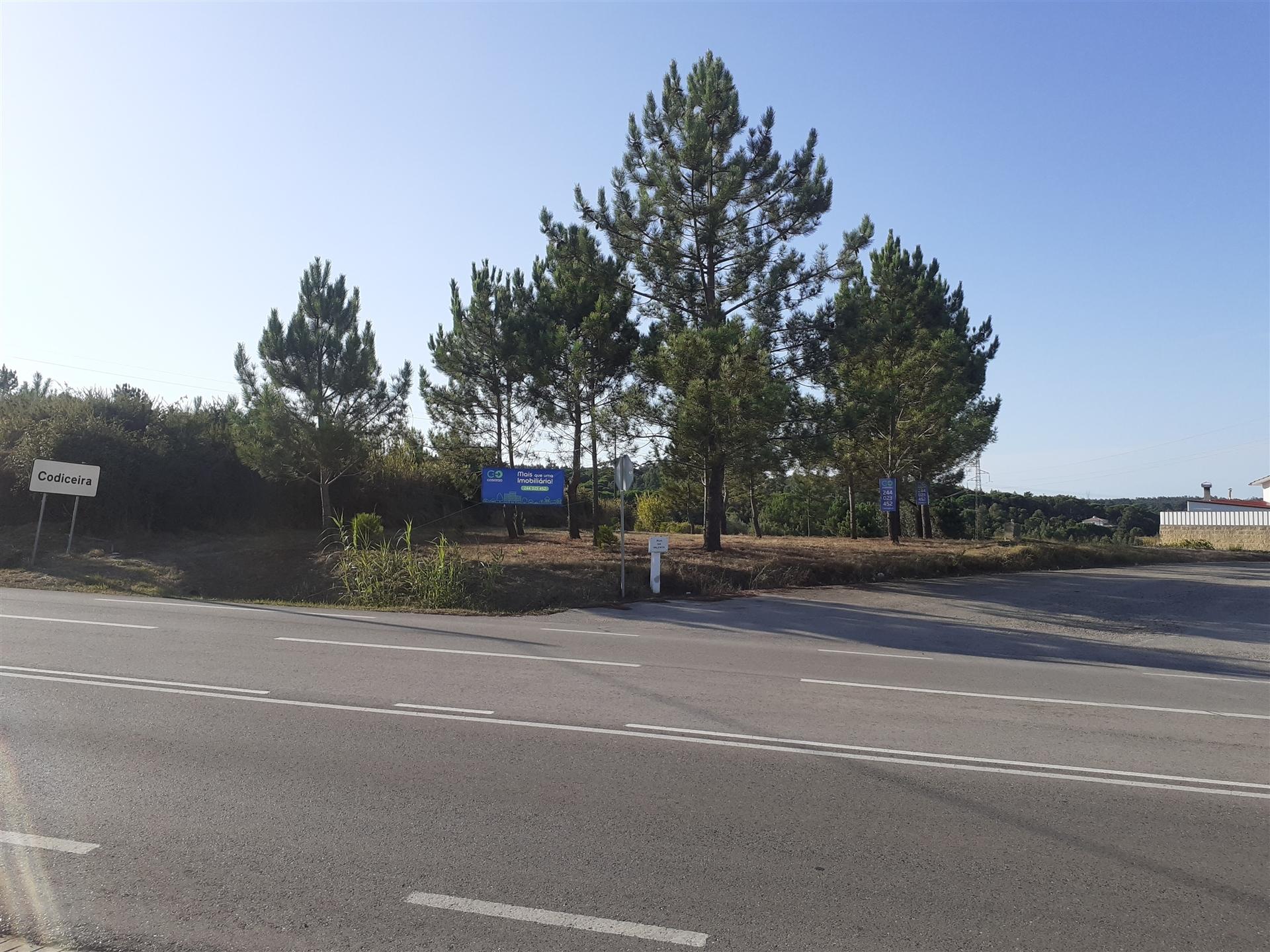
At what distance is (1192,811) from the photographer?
17.7 feet

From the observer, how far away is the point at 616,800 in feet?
17.4

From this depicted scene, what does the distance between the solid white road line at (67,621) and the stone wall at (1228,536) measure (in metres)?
39.2

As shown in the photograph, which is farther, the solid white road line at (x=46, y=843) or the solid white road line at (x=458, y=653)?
the solid white road line at (x=458, y=653)

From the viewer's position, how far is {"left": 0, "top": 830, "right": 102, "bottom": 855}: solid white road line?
4.55 metres

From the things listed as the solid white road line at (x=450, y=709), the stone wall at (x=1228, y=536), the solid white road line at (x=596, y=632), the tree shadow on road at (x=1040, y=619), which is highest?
the stone wall at (x=1228, y=536)

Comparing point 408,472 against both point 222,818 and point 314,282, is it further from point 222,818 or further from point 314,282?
point 222,818

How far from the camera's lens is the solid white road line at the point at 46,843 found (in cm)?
455

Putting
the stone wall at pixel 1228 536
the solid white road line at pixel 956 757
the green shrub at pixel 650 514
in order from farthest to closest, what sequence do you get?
1. the green shrub at pixel 650 514
2. the stone wall at pixel 1228 536
3. the solid white road line at pixel 956 757

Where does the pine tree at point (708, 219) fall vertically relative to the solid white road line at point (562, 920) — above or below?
above

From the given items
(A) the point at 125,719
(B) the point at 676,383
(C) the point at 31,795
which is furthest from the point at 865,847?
(B) the point at 676,383

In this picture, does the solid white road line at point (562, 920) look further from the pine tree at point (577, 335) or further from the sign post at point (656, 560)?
the pine tree at point (577, 335)

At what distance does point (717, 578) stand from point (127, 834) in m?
14.7

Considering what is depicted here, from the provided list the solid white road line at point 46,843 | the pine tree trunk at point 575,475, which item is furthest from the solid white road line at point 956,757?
the pine tree trunk at point 575,475

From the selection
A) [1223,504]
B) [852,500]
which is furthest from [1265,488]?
[852,500]
